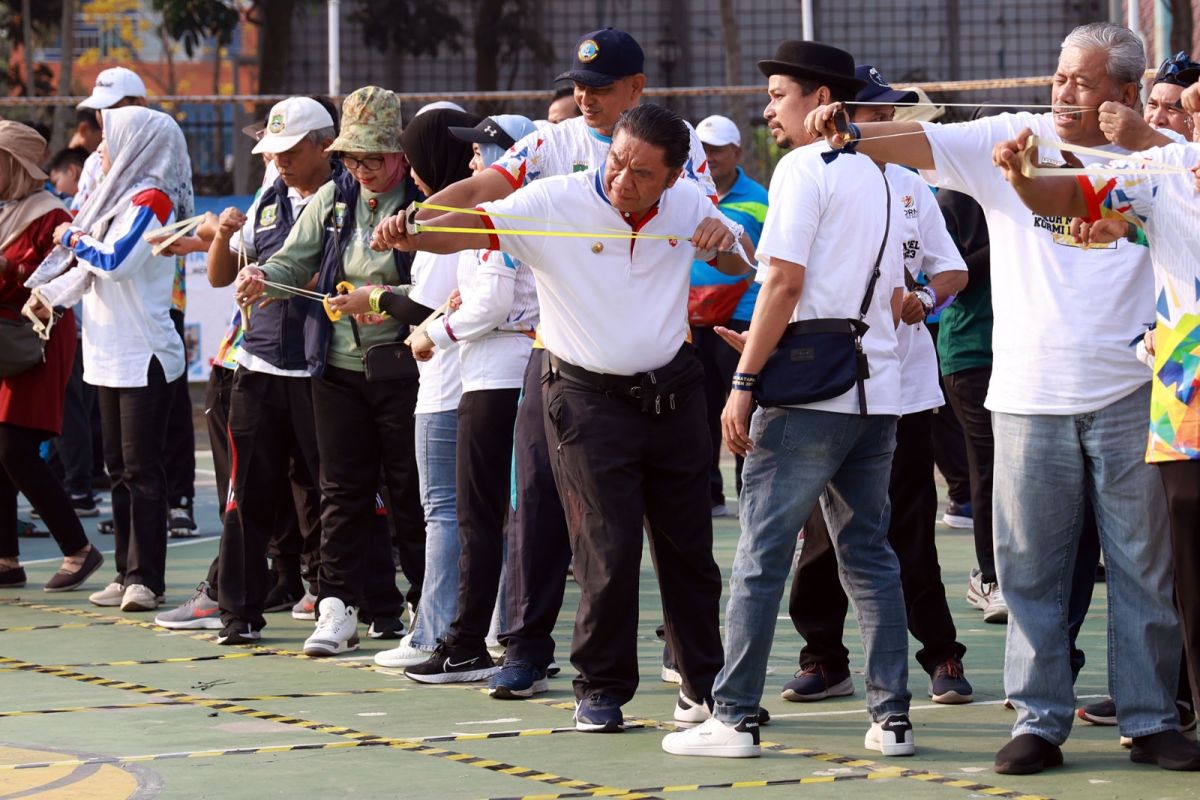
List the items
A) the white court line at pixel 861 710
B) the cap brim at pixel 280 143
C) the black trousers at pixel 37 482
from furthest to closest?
the black trousers at pixel 37 482 < the cap brim at pixel 280 143 < the white court line at pixel 861 710

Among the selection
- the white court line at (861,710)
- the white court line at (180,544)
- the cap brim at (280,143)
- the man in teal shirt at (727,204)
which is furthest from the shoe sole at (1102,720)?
the white court line at (180,544)

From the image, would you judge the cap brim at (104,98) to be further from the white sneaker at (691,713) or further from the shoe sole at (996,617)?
the white sneaker at (691,713)

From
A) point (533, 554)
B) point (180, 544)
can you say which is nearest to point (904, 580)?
point (533, 554)

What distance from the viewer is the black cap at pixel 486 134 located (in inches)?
268

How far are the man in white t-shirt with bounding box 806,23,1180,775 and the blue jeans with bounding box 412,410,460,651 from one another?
2248mm

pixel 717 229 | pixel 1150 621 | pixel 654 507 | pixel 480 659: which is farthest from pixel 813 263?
pixel 480 659

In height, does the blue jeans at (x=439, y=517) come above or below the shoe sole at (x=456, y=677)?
above

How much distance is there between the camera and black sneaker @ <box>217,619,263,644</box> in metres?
7.82

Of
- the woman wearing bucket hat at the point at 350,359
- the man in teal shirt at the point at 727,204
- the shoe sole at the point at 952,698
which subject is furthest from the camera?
the man in teal shirt at the point at 727,204

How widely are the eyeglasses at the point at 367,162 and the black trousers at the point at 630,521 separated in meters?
1.61

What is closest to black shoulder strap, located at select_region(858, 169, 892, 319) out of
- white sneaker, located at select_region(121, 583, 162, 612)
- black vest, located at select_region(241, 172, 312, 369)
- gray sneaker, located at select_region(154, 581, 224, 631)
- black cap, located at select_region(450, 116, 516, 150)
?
black cap, located at select_region(450, 116, 516, 150)

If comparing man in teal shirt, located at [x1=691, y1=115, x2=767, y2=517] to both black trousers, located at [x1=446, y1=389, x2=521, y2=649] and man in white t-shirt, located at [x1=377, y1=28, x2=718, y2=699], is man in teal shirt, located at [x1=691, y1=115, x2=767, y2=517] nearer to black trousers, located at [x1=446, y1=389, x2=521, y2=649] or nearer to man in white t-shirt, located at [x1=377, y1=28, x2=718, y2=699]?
black trousers, located at [x1=446, y1=389, x2=521, y2=649]

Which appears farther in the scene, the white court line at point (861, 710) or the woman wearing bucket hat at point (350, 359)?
the woman wearing bucket hat at point (350, 359)

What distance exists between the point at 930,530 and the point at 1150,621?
4.27 feet
